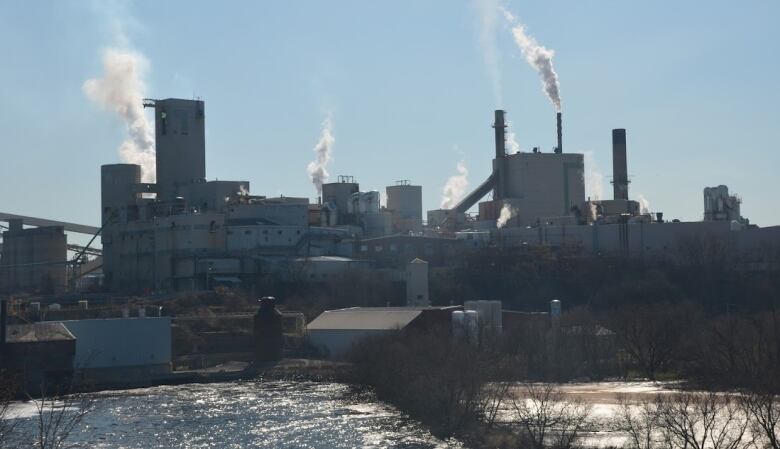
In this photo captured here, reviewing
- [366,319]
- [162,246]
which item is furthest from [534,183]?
[366,319]

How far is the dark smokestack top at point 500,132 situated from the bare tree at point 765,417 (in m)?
59.9

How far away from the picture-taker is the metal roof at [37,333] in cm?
5066

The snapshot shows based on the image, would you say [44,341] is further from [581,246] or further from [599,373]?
[581,246]

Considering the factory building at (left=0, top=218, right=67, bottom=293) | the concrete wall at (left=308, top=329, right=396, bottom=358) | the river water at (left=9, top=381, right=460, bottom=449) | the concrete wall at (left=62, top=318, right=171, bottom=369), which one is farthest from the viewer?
the factory building at (left=0, top=218, right=67, bottom=293)

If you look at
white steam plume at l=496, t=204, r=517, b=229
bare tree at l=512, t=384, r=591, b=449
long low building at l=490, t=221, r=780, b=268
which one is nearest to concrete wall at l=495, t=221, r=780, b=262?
long low building at l=490, t=221, r=780, b=268

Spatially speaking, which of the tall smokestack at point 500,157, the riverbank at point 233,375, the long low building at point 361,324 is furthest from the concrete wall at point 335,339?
the tall smokestack at point 500,157

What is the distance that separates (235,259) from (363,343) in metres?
25.1

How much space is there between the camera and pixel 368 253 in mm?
82062

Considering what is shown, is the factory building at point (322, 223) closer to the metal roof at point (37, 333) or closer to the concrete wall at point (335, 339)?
the concrete wall at point (335, 339)

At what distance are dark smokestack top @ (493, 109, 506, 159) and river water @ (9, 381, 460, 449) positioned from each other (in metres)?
44.0

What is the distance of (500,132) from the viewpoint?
9256cm

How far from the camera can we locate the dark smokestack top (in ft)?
303

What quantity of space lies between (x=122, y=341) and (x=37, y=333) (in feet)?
14.2

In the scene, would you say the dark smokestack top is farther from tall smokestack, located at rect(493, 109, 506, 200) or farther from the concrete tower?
the concrete tower
